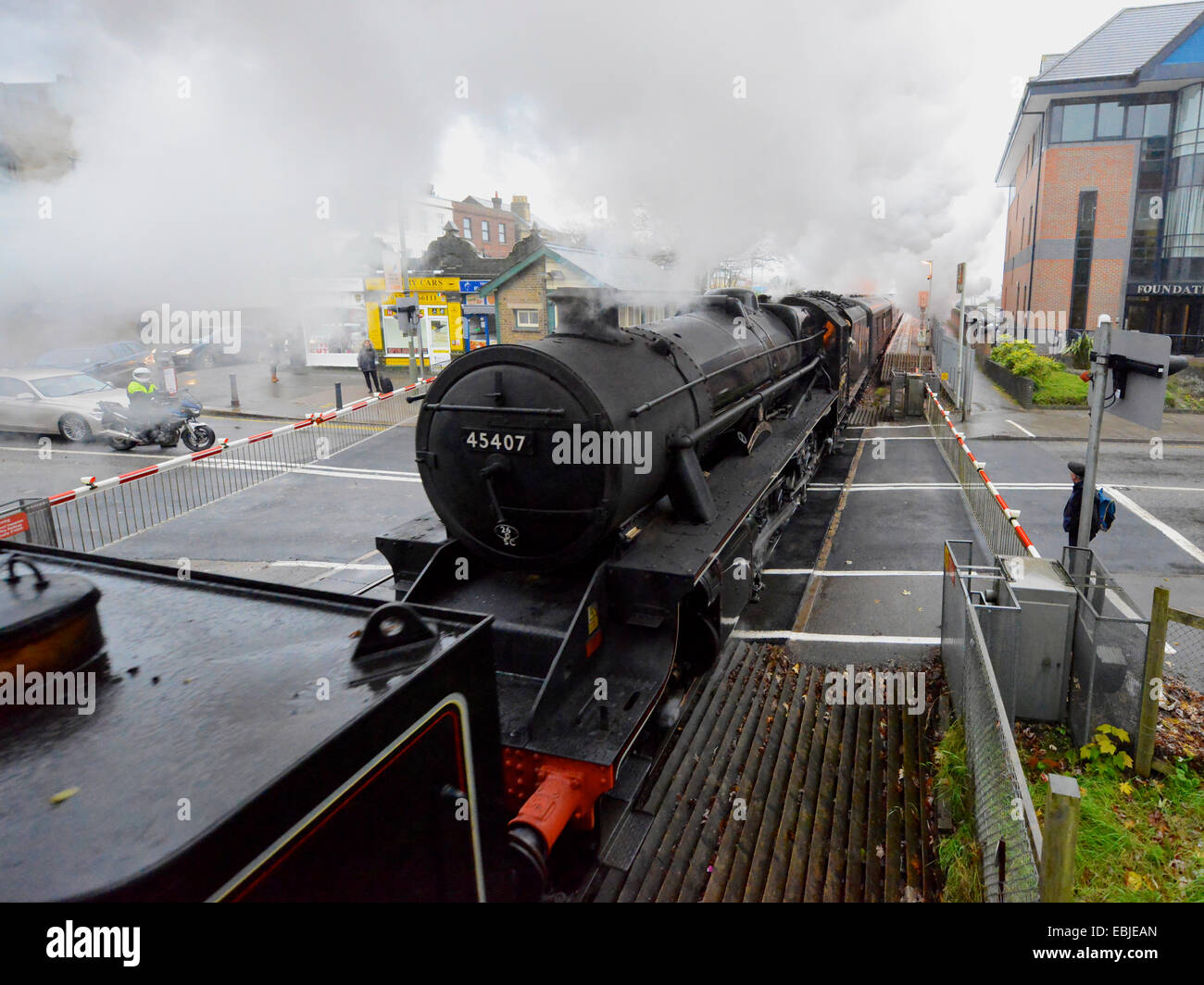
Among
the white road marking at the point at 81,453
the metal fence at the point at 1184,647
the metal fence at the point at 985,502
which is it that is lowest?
the metal fence at the point at 1184,647

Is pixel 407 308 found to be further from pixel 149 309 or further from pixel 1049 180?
pixel 1049 180

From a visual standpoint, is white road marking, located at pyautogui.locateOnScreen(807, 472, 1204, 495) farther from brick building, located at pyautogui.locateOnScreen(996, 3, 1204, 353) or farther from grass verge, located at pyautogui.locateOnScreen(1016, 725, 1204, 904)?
brick building, located at pyautogui.locateOnScreen(996, 3, 1204, 353)

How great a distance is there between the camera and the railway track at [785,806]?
4227 millimetres

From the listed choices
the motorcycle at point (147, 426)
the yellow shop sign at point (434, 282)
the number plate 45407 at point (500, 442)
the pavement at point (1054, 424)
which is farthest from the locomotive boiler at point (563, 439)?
the yellow shop sign at point (434, 282)

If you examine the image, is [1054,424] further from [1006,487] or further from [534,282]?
[534,282]

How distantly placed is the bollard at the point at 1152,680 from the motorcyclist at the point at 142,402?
16177 mm

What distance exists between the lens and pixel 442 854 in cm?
245

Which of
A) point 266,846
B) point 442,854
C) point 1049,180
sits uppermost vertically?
point 1049,180

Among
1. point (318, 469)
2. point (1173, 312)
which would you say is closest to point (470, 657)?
point (318, 469)

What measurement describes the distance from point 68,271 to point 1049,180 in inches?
1404

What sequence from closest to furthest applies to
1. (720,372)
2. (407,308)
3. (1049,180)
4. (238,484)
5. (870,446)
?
(720,372)
(238,484)
(870,446)
(407,308)
(1049,180)

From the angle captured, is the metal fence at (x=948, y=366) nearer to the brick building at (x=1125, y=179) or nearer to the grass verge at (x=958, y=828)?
the brick building at (x=1125, y=179)

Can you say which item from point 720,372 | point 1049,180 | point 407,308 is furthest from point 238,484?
point 1049,180

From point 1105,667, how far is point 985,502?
4.78m
